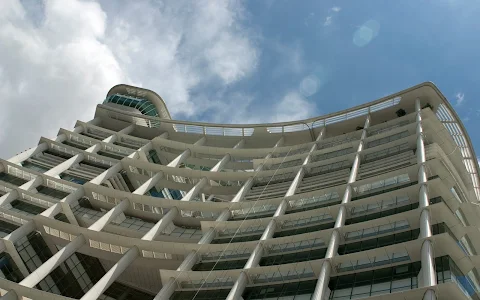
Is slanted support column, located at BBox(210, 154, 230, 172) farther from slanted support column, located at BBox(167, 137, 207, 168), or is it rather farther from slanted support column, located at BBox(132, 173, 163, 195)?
slanted support column, located at BBox(132, 173, 163, 195)

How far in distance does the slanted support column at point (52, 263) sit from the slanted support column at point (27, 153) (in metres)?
19.7

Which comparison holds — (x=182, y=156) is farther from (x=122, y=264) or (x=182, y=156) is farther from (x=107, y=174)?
(x=122, y=264)

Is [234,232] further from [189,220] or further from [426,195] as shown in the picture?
[426,195]

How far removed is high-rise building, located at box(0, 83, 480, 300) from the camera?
98.1 feet

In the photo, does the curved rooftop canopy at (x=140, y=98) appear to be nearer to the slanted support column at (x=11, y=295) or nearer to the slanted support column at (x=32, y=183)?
the slanted support column at (x=32, y=183)

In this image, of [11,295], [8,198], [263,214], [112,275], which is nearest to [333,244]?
[263,214]

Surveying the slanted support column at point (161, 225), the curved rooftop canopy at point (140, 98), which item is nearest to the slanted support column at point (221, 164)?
the slanted support column at point (161, 225)

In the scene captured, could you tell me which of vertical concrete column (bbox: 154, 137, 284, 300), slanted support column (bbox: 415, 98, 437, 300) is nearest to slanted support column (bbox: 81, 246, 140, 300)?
vertical concrete column (bbox: 154, 137, 284, 300)

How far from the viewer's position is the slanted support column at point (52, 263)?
112ft

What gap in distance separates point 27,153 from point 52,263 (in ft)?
80.4

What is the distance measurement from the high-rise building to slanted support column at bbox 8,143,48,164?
0.46ft

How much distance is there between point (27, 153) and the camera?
57.1 m

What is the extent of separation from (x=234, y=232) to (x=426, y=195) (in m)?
15.6

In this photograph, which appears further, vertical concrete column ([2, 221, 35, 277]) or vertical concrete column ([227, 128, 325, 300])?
vertical concrete column ([2, 221, 35, 277])
